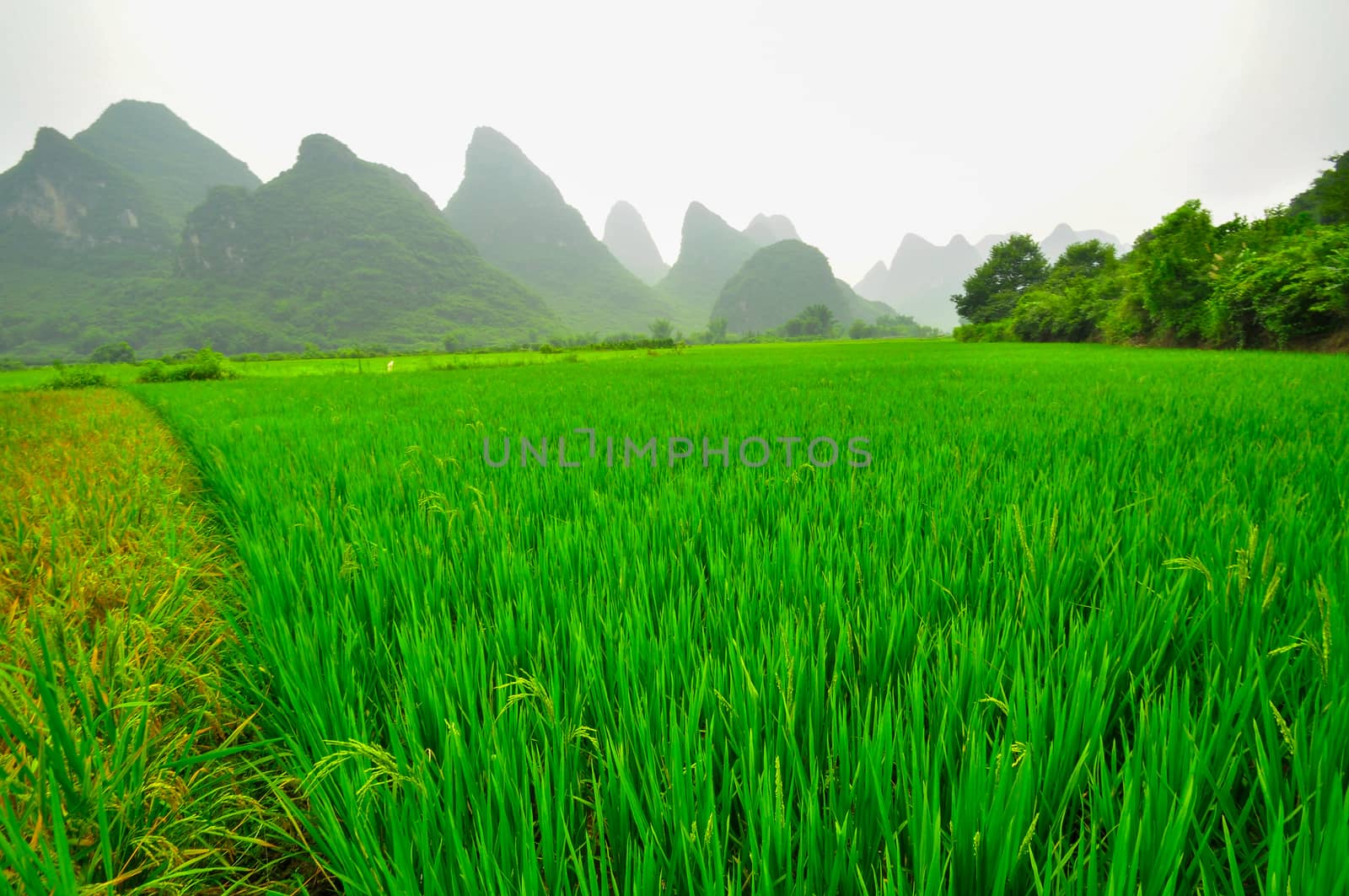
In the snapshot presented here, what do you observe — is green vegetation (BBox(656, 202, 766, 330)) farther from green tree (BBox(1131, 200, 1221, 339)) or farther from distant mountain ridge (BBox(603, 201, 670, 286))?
green tree (BBox(1131, 200, 1221, 339))

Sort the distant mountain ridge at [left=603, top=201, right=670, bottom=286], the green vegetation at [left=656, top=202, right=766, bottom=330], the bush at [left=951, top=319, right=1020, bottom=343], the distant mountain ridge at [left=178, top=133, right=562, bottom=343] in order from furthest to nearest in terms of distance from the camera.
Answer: the distant mountain ridge at [left=603, top=201, right=670, bottom=286] < the green vegetation at [left=656, top=202, right=766, bottom=330] < the distant mountain ridge at [left=178, top=133, right=562, bottom=343] < the bush at [left=951, top=319, right=1020, bottom=343]

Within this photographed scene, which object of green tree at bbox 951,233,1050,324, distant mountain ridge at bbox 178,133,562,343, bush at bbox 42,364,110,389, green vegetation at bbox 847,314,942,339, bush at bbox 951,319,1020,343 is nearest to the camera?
bush at bbox 42,364,110,389

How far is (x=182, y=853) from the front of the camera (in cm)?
76

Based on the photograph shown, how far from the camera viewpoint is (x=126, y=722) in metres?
0.80

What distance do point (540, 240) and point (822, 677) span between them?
151 meters

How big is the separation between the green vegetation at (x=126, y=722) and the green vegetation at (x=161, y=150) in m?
181

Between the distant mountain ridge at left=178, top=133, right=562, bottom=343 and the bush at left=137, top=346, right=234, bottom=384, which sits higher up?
the distant mountain ridge at left=178, top=133, right=562, bottom=343

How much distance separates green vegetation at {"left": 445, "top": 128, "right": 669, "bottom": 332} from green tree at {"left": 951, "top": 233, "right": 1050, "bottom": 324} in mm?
80908

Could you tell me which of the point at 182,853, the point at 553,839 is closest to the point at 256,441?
the point at 182,853

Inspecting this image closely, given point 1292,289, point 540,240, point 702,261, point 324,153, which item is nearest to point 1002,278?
point 1292,289

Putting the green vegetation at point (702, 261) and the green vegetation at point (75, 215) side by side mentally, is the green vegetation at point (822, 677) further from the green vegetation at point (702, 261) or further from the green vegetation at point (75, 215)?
the green vegetation at point (75, 215)

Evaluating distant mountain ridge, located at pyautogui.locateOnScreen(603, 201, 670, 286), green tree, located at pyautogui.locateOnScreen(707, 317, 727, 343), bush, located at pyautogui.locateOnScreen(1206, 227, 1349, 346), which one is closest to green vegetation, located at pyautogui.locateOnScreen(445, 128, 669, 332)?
green tree, located at pyautogui.locateOnScreen(707, 317, 727, 343)

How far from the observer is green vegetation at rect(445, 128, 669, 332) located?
120688 mm

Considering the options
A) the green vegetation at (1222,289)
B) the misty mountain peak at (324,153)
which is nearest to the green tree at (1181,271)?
the green vegetation at (1222,289)
